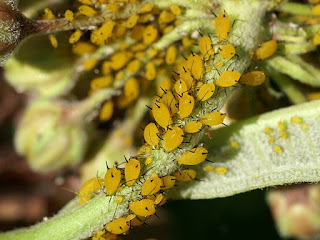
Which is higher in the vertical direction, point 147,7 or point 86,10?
point 86,10

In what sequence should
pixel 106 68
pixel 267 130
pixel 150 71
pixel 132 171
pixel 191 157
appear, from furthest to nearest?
pixel 106 68
pixel 150 71
pixel 267 130
pixel 191 157
pixel 132 171

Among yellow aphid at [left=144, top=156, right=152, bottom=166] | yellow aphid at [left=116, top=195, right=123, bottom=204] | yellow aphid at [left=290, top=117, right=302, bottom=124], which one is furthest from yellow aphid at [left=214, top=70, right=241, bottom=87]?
yellow aphid at [left=116, top=195, right=123, bottom=204]

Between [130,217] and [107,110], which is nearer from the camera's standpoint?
[130,217]

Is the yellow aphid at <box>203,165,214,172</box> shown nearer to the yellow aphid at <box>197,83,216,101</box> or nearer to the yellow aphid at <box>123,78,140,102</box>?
the yellow aphid at <box>197,83,216,101</box>

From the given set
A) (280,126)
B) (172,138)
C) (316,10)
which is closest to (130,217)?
(172,138)

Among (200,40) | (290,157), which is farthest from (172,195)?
(200,40)

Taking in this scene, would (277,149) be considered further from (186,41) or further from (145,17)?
(145,17)
